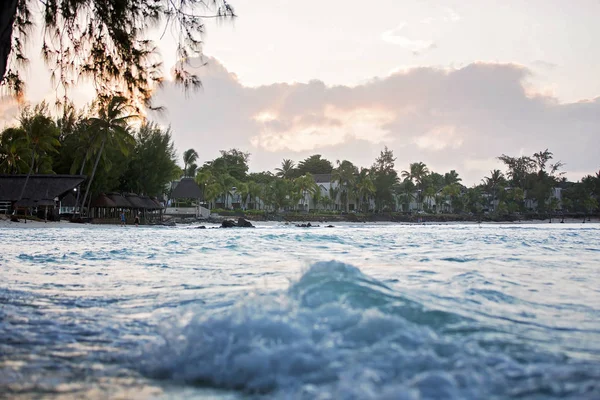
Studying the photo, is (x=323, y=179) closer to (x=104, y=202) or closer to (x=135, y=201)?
Result: (x=135, y=201)

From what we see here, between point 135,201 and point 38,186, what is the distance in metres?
8.46

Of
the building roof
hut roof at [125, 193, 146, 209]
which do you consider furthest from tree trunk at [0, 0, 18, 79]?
the building roof

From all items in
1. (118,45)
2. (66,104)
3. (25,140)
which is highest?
(25,140)

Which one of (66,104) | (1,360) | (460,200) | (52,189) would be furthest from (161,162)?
(460,200)

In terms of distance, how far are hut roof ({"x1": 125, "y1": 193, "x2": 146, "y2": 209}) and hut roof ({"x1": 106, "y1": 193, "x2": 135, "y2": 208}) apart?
0.58 m

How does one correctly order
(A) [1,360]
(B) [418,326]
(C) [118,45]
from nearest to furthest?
(A) [1,360] < (B) [418,326] < (C) [118,45]

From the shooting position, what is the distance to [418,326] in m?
3.52

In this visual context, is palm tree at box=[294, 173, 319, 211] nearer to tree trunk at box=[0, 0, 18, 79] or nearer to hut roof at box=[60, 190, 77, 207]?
hut roof at box=[60, 190, 77, 207]

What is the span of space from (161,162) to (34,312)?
1626 inches

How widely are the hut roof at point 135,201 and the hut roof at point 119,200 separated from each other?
577 millimetres

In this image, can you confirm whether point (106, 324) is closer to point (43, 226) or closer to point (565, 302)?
point (565, 302)

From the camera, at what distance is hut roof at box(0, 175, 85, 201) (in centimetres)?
3312

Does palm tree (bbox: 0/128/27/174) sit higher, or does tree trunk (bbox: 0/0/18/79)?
palm tree (bbox: 0/128/27/174)

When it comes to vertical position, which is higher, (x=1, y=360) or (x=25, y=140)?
(x=25, y=140)
